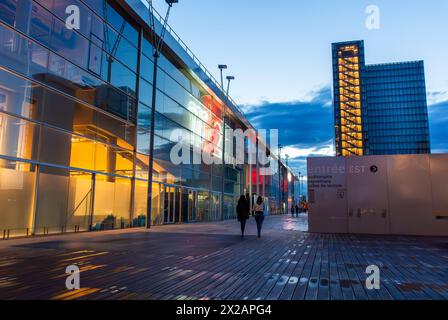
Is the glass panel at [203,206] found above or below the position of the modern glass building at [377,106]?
below

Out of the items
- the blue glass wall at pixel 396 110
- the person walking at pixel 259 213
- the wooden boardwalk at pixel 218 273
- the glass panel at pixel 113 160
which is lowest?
the wooden boardwalk at pixel 218 273

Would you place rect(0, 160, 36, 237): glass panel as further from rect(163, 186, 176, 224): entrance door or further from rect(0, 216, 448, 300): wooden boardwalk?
rect(163, 186, 176, 224): entrance door

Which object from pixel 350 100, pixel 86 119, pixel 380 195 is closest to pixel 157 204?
pixel 86 119

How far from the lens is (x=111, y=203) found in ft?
63.5

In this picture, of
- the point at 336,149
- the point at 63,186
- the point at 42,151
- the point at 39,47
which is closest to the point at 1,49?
the point at 39,47

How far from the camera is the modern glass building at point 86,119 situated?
13.8 meters

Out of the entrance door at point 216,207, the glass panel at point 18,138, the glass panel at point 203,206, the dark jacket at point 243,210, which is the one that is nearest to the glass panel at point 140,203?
the glass panel at point 18,138

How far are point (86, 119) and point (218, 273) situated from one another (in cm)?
1351

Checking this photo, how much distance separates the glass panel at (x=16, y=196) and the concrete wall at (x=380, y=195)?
13.2m

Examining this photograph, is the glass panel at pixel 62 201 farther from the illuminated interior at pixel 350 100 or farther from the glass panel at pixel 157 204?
the illuminated interior at pixel 350 100

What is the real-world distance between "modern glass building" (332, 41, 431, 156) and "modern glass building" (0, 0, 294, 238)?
118 meters

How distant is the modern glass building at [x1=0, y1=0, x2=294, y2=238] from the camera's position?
13.8 metres

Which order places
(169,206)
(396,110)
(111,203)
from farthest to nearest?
(396,110), (169,206), (111,203)

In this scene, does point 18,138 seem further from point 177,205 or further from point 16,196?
point 177,205
